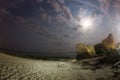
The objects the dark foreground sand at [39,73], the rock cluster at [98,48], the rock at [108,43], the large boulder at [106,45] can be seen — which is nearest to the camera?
the dark foreground sand at [39,73]

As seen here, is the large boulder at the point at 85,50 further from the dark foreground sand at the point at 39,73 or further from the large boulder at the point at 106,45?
the dark foreground sand at the point at 39,73

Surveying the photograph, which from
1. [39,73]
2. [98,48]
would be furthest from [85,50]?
[39,73]

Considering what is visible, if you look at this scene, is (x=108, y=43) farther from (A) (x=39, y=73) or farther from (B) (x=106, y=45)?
(A) (x=39, y=73)

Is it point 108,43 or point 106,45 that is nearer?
point 106,45

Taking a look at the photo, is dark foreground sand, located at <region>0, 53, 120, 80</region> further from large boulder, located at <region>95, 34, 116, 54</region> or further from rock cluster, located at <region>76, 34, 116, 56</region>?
large boulder, located at <region>95, 34, 116, 54</region>

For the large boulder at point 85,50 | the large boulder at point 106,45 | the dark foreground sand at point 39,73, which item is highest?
the large boulder at point 106,45

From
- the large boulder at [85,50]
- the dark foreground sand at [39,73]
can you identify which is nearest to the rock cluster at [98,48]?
the large boulder at [85,50]

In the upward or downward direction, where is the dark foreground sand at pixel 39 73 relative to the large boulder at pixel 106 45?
downward

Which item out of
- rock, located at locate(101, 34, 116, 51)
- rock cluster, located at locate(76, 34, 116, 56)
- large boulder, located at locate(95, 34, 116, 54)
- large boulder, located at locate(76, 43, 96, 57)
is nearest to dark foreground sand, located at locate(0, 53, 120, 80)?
large boulder, located at locate(76, 43, 96, 57)

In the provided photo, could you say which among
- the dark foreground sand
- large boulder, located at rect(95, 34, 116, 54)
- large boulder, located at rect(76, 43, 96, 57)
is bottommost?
the dark foreground sand

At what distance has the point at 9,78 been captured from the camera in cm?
1504

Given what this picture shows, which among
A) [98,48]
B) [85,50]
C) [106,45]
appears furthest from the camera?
[98,48]

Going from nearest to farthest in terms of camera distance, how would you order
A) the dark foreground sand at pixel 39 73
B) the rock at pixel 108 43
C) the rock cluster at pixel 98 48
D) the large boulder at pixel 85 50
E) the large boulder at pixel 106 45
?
the dark foreground sand at pixel 39 73, the large boulder at pixel 85 50, the rock cluster at pixel 98 48, the large boulder at pixel 106 45, the rock at pixel 108 43

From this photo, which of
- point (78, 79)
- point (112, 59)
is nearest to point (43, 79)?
point (78, 79)
